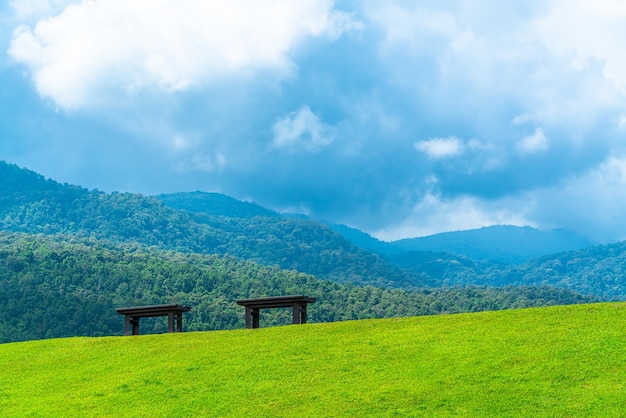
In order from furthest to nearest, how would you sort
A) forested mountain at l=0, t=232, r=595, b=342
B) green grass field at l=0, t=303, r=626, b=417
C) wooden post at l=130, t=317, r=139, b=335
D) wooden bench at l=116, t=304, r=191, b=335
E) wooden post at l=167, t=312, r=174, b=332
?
forested mountain at l=0, t=232, r=595, b=342
wooden post at l=130, t=317, r=139, b=335
wooden post at l=167, t=312, r=174, b=332
wooden bench at l=116, t=304, r=191, b=335
green grass field at l=0, t=303, r=626, b=417

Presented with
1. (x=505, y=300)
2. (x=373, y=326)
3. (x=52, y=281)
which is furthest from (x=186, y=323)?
(x=373, y=326)

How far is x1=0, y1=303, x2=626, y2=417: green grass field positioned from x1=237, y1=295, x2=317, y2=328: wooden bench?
52.9 inches

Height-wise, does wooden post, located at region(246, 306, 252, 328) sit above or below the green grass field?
above

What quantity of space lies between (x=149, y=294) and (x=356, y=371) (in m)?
123

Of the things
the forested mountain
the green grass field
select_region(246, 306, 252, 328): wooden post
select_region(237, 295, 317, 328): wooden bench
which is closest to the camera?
the green grass field

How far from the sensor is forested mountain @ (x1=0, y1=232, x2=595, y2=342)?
366 feet

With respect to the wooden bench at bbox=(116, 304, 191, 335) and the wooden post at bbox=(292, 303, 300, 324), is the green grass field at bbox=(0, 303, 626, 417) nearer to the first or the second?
the wooden post at bbox=(292, 303, 300, 324)

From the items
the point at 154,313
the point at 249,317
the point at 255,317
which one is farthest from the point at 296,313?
the point at 154,313

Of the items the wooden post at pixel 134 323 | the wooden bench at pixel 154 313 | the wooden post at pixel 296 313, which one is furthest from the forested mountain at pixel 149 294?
the wooden post at pixel 296 313

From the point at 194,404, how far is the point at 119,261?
470ft

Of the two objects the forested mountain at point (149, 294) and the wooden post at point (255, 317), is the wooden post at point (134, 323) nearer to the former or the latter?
the wooden post at point (255, 317)

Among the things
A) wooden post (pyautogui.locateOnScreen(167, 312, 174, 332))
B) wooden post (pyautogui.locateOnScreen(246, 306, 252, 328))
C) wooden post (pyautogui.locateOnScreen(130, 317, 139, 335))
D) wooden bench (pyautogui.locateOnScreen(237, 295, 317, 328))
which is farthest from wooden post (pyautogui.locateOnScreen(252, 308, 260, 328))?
wooden post (pyautogui.locateOnScreen(130, 317, 139, 335))

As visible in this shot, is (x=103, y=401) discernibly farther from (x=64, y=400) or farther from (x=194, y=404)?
(x=194, y=404)

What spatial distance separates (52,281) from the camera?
137000 millimetres
